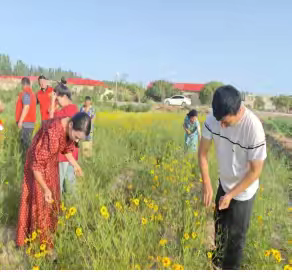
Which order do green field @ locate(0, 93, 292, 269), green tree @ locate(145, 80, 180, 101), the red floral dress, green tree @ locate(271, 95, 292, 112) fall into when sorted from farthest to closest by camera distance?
1. green tree @ locate(145, 80, 180, 101)
2. green tree @ locate(271, 95, 292, 112)
3. the red floral dress
4. green field @ locate(0, 93, 292, 269)

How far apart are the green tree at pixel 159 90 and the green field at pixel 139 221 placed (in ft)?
133

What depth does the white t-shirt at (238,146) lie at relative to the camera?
2104mm

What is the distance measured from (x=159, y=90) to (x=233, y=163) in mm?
44092

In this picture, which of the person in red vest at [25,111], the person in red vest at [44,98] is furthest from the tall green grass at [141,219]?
the person in red vest at [44,98]

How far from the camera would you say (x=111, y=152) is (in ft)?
16.9

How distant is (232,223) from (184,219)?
563 mm

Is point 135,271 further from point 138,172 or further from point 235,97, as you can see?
point 138,172

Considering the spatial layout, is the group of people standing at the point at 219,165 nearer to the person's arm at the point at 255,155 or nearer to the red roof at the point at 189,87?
the person's arm at the point at 255,155

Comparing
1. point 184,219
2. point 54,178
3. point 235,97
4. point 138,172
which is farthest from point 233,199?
point 138,172

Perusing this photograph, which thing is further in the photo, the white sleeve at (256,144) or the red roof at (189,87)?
the red roof at (189,87)

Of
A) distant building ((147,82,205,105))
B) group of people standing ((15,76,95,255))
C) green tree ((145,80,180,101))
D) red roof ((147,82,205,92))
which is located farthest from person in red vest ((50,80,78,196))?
red roof ((147,82,205,92))

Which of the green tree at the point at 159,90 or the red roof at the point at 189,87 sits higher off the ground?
the red roof at the point at 189,87

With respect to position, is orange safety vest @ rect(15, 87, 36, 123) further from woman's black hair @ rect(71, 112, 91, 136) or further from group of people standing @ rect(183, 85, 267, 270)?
group of people standing @ rect(183, 85, 267, 270)

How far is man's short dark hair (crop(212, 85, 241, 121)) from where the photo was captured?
192 cm
